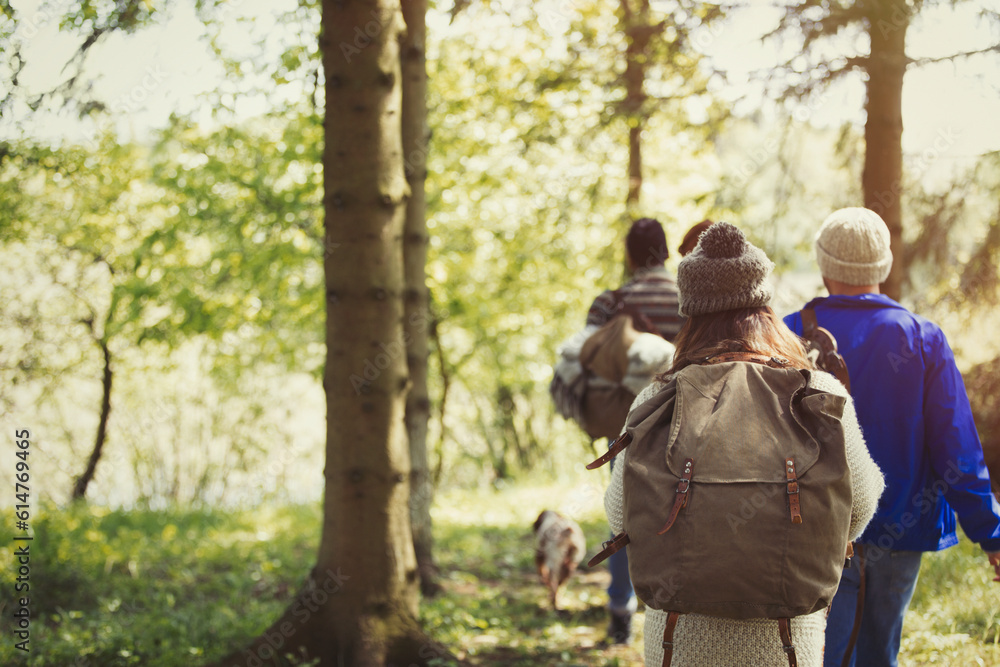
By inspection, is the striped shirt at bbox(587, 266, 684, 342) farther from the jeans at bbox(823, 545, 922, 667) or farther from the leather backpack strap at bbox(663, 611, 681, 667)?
the leather backpack strap at bbox(663, 611, 681, 667)

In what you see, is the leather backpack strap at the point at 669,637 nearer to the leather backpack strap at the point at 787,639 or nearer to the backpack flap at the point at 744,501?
the backpack flap at the point at 744,501

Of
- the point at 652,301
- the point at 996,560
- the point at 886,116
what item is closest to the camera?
the point at 996,560

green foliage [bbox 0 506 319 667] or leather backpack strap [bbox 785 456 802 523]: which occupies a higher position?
leather backpack strap [bbox 785 456 802 523]

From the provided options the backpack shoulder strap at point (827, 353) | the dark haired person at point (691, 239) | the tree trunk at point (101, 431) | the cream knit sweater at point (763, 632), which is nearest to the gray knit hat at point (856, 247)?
the backpack shoulder strap at point (827, 353)

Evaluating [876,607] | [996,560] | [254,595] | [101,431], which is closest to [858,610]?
[876,607]

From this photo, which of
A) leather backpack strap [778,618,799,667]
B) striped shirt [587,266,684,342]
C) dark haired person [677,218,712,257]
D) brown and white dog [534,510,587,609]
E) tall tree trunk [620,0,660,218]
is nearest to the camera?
leather backpack strap [778,618,799,667]

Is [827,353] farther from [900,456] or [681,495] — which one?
[681,495]

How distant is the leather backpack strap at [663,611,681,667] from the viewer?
1852mm

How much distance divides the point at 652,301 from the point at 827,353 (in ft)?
5.11

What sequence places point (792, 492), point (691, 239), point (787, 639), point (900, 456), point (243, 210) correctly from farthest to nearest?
point (243, 210), point (691, 239), point (900, 456), point (787, 639), point (792, 492)

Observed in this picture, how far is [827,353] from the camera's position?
240 centimetres

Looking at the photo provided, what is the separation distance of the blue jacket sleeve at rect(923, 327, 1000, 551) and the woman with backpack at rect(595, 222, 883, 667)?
62 centimetres

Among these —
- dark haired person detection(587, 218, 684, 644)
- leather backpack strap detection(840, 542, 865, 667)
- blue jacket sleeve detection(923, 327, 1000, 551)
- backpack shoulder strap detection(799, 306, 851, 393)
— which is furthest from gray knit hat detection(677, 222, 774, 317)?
dark haired person detection(587, 218, 684, 644)

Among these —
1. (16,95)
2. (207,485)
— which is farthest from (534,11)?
(207,485)
